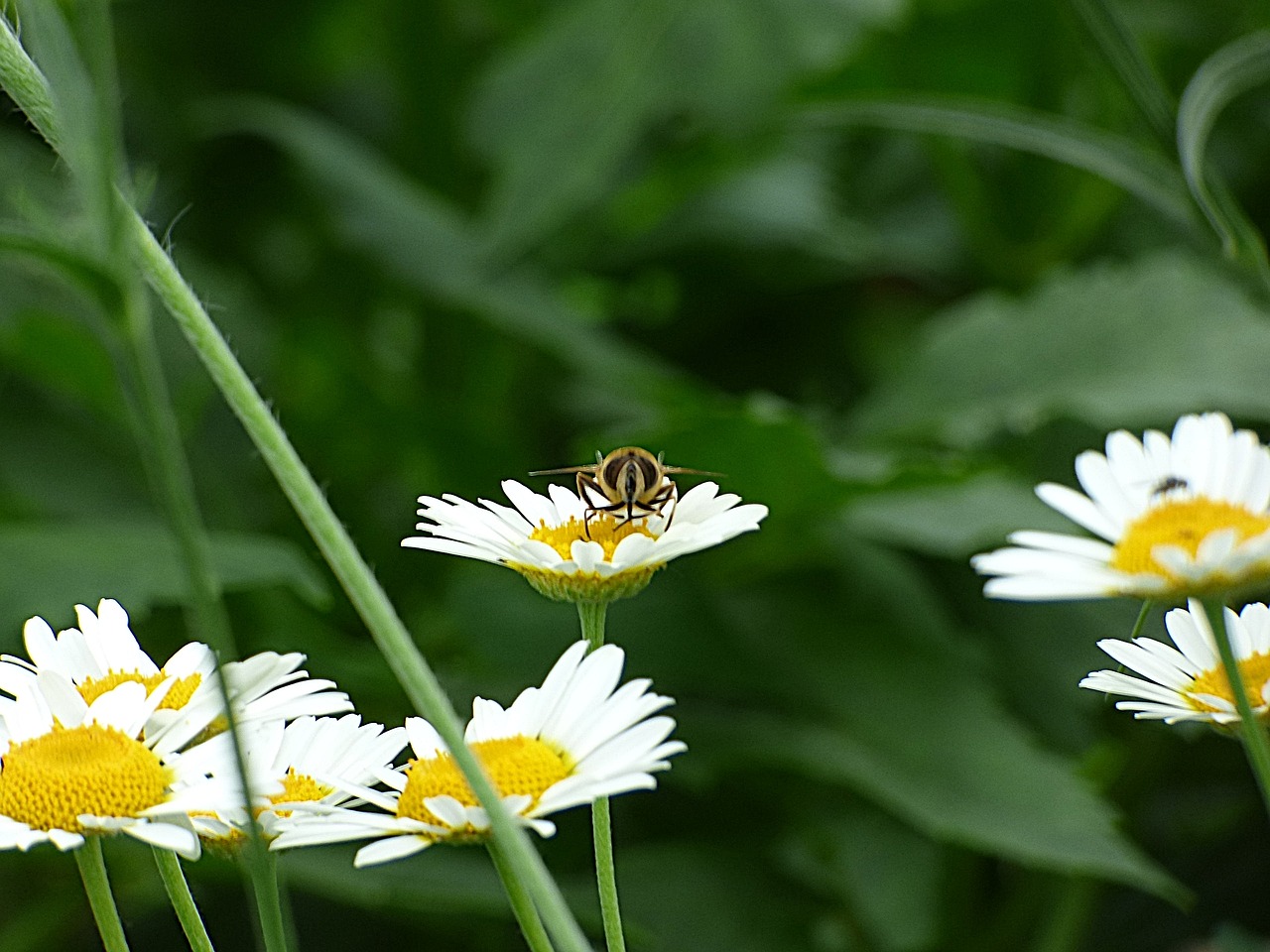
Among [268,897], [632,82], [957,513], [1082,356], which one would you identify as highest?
[632,82]

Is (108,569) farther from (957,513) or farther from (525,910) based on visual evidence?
(525,910)

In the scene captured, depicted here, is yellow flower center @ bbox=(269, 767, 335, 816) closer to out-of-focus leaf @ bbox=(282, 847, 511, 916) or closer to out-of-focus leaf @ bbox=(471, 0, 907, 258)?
out-of-focus leaf @ bbox=(282, 847, 511, 916)

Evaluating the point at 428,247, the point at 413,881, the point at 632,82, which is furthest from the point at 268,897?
the point at 428,247

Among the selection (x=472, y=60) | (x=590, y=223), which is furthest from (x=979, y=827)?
(x=472, y=60)

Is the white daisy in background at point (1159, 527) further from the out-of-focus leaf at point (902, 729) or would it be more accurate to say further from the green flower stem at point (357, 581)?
the out-of-focus leaf at point (902, 729)

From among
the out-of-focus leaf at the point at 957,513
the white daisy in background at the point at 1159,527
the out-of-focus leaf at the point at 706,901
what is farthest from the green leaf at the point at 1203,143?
the out-of-focus leaf at the point at 706,901

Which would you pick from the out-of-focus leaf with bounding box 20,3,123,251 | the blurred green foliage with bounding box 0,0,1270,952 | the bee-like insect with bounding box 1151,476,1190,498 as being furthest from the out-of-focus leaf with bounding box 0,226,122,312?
the blurred green foliage with bounding box 0,0,1270,952

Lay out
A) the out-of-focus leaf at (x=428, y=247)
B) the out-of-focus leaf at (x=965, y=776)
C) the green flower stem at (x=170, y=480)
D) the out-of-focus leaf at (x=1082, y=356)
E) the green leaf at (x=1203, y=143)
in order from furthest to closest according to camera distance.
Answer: the out-of-focus leaf at (x=428, y=247), the out-of-focus leaf at (x=1082, y=356), the out-of-focus leaf at (x=965, y=776), the green leaf at (x=1203, y=143), the green flower stem at (x=170, y=480)
